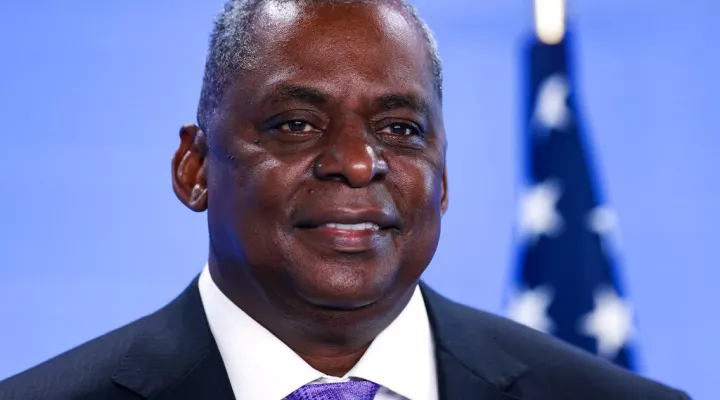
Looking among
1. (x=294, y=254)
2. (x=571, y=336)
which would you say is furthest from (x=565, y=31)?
(x=294, y=254)

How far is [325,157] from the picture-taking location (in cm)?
168

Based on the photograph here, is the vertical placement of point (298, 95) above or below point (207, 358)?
above

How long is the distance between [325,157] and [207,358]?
0.46m

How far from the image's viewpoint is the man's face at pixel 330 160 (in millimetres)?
1674

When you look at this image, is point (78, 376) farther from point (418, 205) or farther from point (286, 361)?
point (418, 205)

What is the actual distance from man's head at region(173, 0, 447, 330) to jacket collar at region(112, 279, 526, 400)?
0.47 ft

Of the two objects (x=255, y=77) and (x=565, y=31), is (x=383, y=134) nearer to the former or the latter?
(x=255, y=77)

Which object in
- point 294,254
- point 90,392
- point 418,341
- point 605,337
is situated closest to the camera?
point 294,254

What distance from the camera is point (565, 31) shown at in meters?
3.78

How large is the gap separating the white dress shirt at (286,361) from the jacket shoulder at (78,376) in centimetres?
19

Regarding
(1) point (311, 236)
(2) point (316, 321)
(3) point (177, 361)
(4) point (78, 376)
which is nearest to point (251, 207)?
(1) point (311, 236)

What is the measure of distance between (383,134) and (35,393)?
0.80 m

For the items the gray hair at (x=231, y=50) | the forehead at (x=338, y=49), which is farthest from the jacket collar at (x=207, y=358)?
the forehead at (x=338, y=49)

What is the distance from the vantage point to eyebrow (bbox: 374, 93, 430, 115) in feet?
5.69
